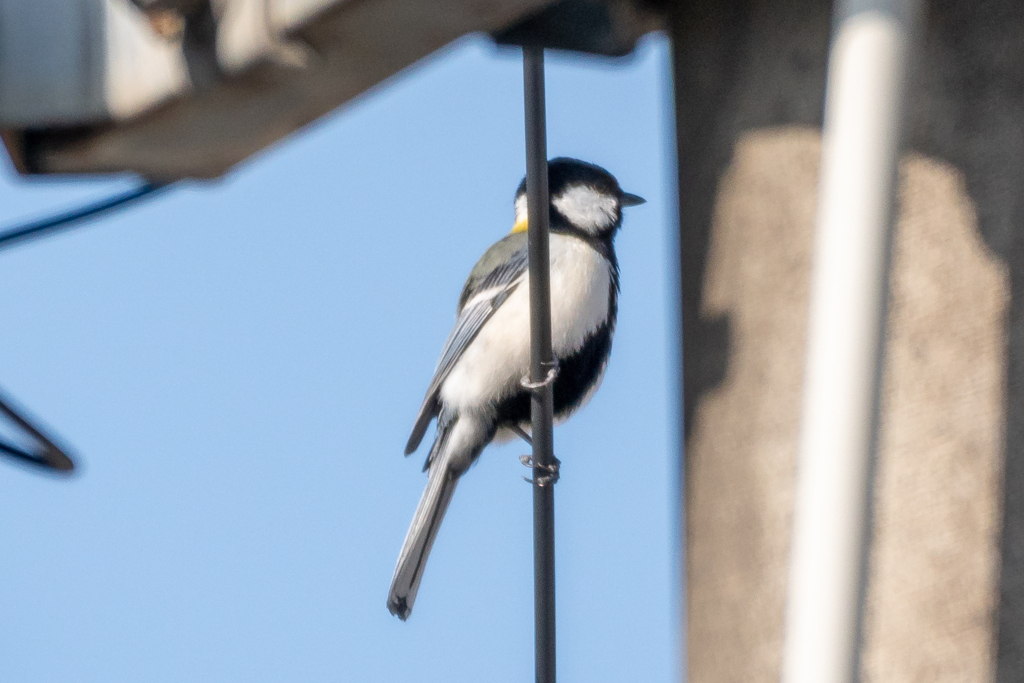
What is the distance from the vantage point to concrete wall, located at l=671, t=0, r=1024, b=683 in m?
1.52

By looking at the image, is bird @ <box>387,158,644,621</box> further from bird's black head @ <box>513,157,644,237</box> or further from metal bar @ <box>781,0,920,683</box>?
metal bar @ <box>781,0,920,683</box>

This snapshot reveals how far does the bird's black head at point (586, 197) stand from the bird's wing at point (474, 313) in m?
0.17

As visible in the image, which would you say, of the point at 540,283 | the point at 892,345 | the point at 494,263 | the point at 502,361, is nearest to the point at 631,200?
the point at 494,263

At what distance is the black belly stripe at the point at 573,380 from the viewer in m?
3.27

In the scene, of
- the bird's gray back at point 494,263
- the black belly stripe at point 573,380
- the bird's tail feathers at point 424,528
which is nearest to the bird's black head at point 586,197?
the bird's gray back at point 494,263

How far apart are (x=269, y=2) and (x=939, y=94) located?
914 mm

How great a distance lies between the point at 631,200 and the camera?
3.76 metres

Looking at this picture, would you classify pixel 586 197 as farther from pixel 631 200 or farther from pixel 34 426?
pixel 34 426

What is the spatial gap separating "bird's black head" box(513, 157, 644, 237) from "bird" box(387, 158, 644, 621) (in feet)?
0.13

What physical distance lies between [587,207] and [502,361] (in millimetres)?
652

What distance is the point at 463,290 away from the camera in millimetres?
3678

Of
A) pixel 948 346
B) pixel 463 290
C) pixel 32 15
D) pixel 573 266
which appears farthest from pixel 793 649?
pixel 463 290

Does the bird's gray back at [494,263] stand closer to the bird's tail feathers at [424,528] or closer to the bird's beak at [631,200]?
the bird's beak at [631,200]

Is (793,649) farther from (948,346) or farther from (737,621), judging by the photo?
(948,346)
